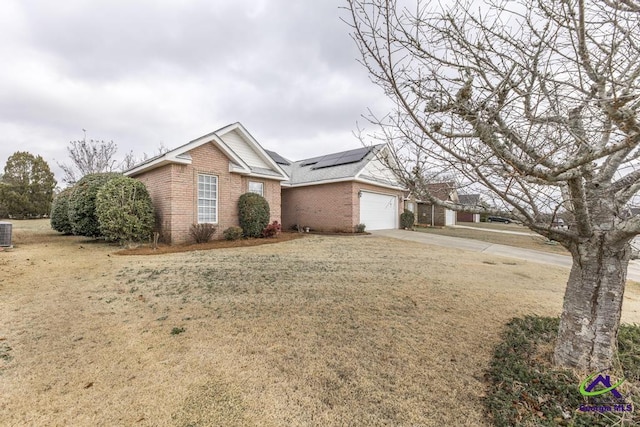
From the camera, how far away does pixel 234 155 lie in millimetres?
11328

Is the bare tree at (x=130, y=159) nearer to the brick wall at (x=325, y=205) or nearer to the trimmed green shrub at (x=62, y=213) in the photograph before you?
the trimmed green shrub at (x=62, y=213)

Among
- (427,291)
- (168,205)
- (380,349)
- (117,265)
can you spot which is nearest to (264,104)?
(168,205)

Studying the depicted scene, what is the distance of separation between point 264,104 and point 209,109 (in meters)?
3.75

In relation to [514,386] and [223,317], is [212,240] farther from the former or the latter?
[514,386]

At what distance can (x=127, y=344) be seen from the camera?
2953 mm

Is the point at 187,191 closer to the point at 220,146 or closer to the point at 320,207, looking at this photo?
the point at 220,146

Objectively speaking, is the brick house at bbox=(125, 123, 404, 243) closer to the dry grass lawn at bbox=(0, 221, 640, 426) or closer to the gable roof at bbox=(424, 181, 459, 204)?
the gable roof at bbox=(424, 181, 459, 204)

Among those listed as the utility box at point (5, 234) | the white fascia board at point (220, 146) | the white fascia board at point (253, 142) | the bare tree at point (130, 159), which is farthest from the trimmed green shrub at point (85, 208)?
the bare tree at point (130, 159)

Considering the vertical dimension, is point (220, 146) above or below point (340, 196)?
above

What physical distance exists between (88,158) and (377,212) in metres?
24.1

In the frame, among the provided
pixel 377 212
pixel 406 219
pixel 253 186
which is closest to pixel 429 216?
pixel 406 219

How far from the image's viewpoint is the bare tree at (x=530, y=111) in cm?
205

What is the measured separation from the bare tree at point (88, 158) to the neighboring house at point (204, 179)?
14855 mm

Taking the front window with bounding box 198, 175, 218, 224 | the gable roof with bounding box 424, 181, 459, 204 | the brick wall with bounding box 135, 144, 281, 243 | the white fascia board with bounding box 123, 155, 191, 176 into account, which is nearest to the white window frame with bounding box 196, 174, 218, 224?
the front window with bounding box 198, 175, 218, 224
